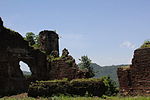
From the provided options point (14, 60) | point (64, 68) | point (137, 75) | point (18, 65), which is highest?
point (14, 60)

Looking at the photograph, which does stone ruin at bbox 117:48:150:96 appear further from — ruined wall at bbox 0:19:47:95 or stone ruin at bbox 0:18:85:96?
ruined wall at bbox 0:19:47:95

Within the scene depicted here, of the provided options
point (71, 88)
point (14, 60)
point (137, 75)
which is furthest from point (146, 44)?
point (14, 60)

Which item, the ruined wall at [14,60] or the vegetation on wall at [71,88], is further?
the ruined wall at [14,60]

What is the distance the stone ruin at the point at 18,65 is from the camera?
2517cm

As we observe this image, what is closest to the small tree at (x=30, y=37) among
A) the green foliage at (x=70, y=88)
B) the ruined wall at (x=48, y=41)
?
the ruined wall at (x=48, y=41)

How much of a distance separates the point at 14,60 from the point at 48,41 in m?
7.59

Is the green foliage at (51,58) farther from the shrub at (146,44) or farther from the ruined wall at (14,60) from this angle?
the shrub at (146,44)

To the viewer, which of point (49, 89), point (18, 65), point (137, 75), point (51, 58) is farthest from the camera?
point (51, 58)

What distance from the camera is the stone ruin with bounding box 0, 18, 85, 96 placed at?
2517cm

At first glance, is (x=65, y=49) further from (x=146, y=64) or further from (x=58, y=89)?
(x=146, y=64)

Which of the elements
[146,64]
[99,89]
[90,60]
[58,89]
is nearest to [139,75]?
[146,64]

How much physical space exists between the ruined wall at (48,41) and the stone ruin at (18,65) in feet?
3.56

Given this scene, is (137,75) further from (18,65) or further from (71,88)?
(18,65)

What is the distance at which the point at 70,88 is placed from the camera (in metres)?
19.0
